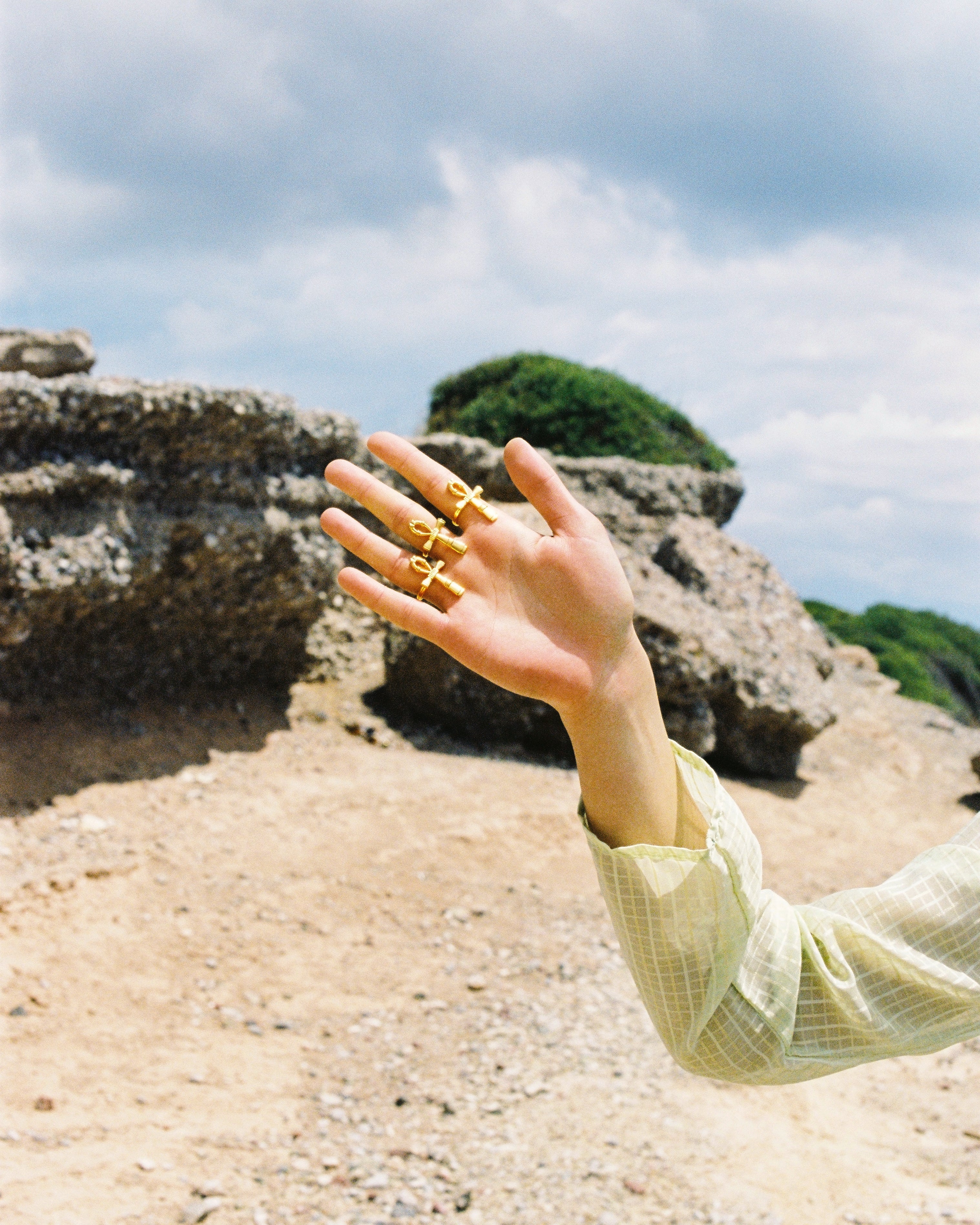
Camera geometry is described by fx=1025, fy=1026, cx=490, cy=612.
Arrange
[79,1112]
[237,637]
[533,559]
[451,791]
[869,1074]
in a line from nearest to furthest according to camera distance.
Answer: [533,559] → [79,1112] → [869,1074] → [451,791] → [237,637]

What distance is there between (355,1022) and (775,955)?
2736 millimetres

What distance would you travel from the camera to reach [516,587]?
6.01 ft

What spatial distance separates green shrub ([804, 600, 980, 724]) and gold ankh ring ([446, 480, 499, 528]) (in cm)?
1221

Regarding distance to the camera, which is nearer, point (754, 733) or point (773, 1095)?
point (773, 1095)

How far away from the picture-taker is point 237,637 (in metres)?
6.59

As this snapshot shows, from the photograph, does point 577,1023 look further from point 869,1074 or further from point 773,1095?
point 869,1074

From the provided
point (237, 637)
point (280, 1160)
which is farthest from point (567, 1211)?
point (237, 637)

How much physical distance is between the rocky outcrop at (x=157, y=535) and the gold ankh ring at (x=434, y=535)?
13.4ft

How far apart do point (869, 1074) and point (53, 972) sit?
3.29 meters

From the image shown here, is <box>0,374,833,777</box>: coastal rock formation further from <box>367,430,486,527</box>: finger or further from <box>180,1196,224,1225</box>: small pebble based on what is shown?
<box>367,430,486,527</box>: finger

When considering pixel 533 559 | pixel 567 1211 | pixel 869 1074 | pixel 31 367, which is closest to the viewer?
pixel 533 559

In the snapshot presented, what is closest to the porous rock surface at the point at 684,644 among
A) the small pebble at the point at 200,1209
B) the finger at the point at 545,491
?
the small pebble at the point at 200,1209

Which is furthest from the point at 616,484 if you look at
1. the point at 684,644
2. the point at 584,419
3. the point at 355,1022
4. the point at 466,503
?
the point at 466,503

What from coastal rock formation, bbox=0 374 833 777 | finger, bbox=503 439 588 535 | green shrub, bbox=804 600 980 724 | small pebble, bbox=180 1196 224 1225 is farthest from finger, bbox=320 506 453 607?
green shrub, bbox=804 600 980 724
